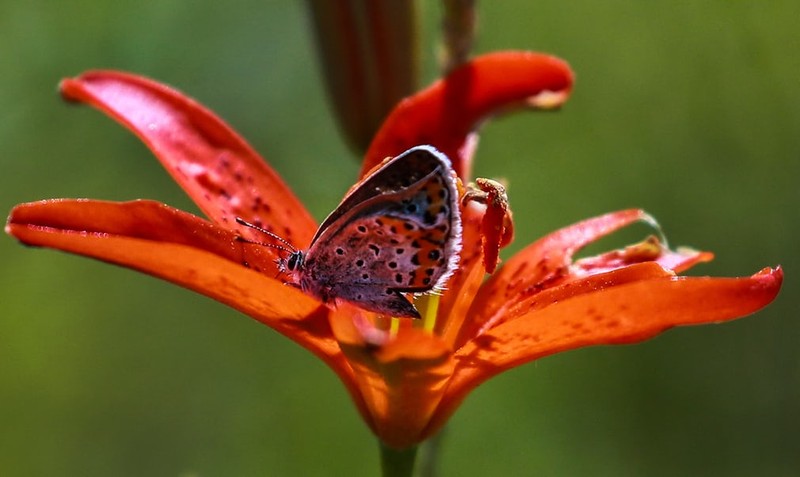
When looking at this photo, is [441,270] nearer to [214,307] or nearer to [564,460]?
[564,460]

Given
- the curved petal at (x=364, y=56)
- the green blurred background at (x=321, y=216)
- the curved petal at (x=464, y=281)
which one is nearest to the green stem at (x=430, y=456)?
the curved petal at (x=464, y=281)

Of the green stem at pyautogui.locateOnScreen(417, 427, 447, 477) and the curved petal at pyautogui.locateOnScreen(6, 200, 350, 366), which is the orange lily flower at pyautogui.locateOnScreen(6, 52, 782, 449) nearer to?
the curved petal at pyautogui.locateOnScreen(6, 200, 350, 366)

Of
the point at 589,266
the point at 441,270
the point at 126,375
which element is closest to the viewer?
the point at 441,270

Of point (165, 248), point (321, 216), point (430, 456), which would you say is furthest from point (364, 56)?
point (321, 216)

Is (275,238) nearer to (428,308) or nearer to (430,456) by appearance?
(428,308)

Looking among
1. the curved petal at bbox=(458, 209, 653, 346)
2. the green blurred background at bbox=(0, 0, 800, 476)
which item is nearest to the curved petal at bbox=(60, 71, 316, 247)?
the curved petal at bbox=(458, 209, 653, 346)

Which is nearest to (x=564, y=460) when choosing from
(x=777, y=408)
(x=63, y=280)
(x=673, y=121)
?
(x=777, y=408)

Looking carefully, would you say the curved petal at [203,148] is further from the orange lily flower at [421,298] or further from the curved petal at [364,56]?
the curved petal at [364,56]
